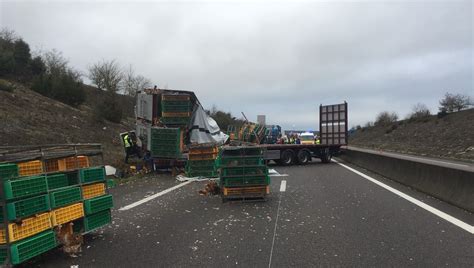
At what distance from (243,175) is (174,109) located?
30.2 feet

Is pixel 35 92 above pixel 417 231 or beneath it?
above

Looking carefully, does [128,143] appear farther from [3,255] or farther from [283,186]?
[3,255]

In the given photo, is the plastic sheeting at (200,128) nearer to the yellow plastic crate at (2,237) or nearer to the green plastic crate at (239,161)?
the green plastic crate at (239,161)

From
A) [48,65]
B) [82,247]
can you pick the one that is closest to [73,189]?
[82,247]

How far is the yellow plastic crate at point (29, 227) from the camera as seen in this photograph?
5.37m

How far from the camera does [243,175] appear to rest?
1128 cm

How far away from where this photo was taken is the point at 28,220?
562cm

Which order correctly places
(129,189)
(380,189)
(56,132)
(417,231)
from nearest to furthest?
(417,231), (380,189), (129,189), (56,132)

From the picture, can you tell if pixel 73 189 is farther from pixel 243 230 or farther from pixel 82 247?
pixel 243 230

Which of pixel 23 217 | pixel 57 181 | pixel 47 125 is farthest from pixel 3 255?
pixel 47 125

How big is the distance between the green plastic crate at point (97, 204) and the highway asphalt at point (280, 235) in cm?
48

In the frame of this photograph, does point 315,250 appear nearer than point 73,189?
Yes

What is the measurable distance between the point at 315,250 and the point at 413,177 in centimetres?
849

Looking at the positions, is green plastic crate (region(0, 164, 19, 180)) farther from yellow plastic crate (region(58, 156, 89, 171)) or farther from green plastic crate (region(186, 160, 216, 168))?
green plastic crate (region(186, 160, 216, 168))
